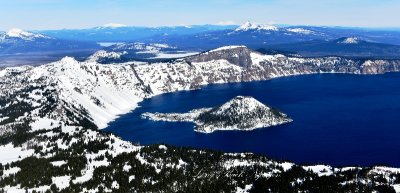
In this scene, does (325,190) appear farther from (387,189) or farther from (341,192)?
(387,189)

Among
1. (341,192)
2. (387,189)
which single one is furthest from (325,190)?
(387,189)

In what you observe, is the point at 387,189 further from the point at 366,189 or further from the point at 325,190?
the point at 325,190

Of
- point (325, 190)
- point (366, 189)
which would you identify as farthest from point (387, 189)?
point (325, 190)
